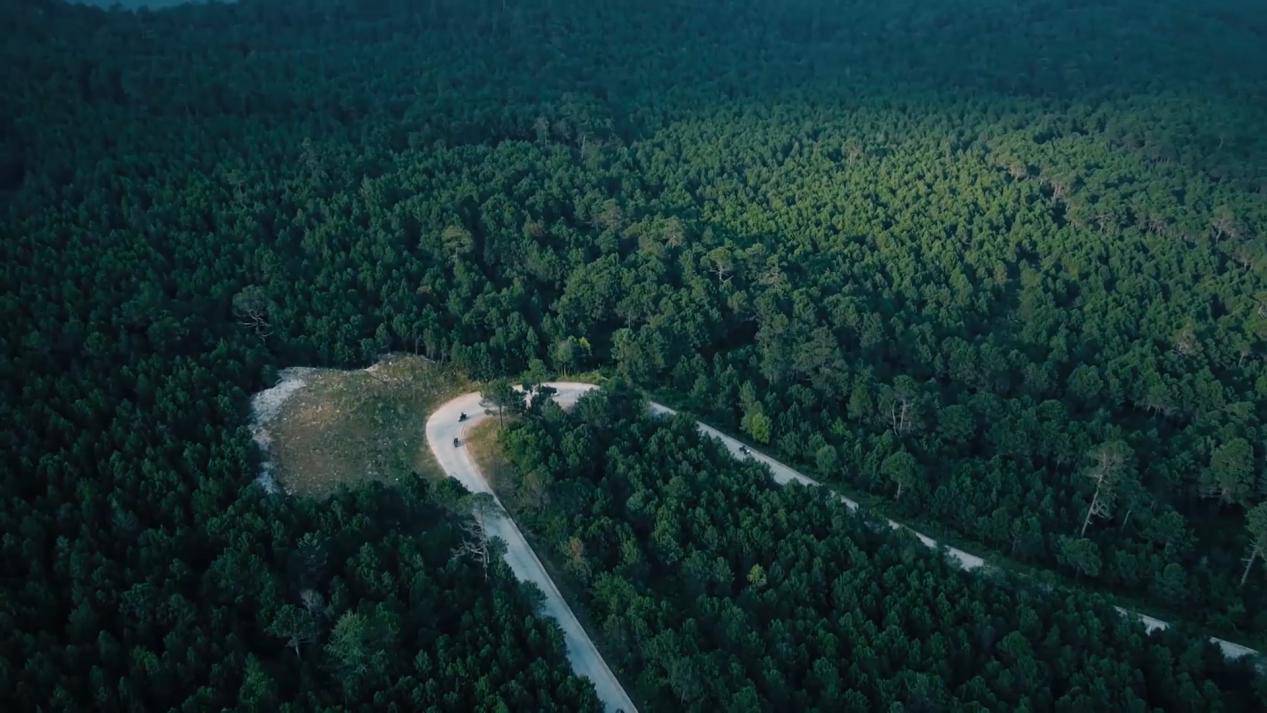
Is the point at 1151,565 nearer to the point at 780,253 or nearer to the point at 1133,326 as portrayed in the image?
the point at 1133,326

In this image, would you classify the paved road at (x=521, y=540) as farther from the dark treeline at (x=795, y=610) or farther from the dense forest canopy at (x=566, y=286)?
the dense forest canopy at (x=566, y=286)

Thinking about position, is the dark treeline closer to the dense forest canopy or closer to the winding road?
the winding road

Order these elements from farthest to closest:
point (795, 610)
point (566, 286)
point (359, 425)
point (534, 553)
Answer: point (566, 286) → point (359, 425) → point (534, 553) → point (795, 610)

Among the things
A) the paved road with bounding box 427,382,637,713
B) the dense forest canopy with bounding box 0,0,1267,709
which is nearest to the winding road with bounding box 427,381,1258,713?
the paved road with bounding box 427,382,637,713

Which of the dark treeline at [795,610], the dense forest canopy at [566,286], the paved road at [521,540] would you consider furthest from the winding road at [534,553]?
the dense forest canopy at [566,286]

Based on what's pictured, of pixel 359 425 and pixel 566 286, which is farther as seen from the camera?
pixel 566 286

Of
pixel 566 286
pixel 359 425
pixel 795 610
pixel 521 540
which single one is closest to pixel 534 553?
pixel 521 540

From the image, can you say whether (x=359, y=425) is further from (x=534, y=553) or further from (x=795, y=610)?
(x=795, y=610)
